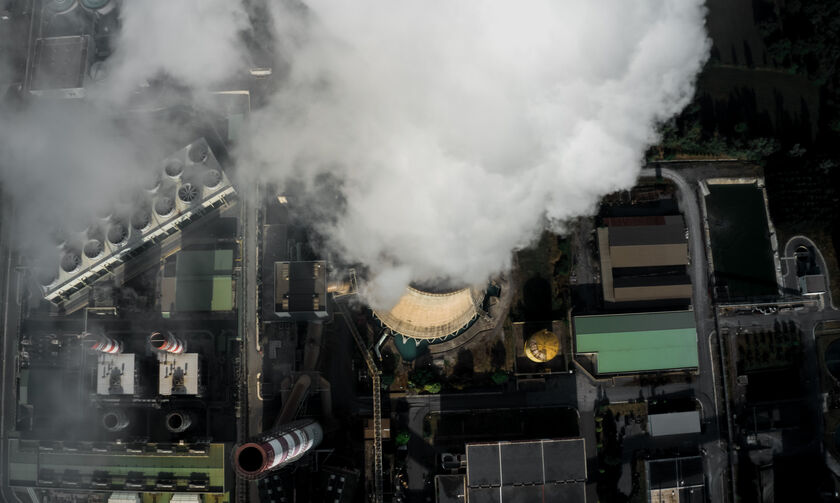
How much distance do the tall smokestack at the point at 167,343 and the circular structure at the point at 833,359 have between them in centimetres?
4483

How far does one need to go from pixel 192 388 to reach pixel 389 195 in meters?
18.6

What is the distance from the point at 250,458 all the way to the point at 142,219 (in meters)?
18.8

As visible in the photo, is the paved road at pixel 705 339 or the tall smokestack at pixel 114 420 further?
the paved road at pixel 705 339

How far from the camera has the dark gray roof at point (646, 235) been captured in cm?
3350

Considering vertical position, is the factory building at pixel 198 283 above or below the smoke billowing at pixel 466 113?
below

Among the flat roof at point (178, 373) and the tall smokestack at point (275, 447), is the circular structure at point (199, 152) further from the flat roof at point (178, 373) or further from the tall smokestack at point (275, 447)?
the tall smokestack at point (275, 447)

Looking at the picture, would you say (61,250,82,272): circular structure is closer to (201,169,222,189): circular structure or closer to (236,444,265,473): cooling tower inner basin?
(201,169,222,189): circular structure

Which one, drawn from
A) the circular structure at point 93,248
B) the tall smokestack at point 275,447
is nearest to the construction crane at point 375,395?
the tall smokestack at point 275,447

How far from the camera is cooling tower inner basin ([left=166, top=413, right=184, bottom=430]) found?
103ft

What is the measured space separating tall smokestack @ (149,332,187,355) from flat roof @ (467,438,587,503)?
66.0ft

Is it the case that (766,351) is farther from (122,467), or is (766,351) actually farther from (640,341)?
(122,467)

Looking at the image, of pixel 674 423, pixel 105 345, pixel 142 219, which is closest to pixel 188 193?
pixel 142 219

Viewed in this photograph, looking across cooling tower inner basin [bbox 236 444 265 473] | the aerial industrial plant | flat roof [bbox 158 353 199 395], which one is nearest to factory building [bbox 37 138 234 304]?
the aerial industrial plant

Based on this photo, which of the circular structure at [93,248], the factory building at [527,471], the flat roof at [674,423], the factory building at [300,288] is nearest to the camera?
the factory building at [527,471]
